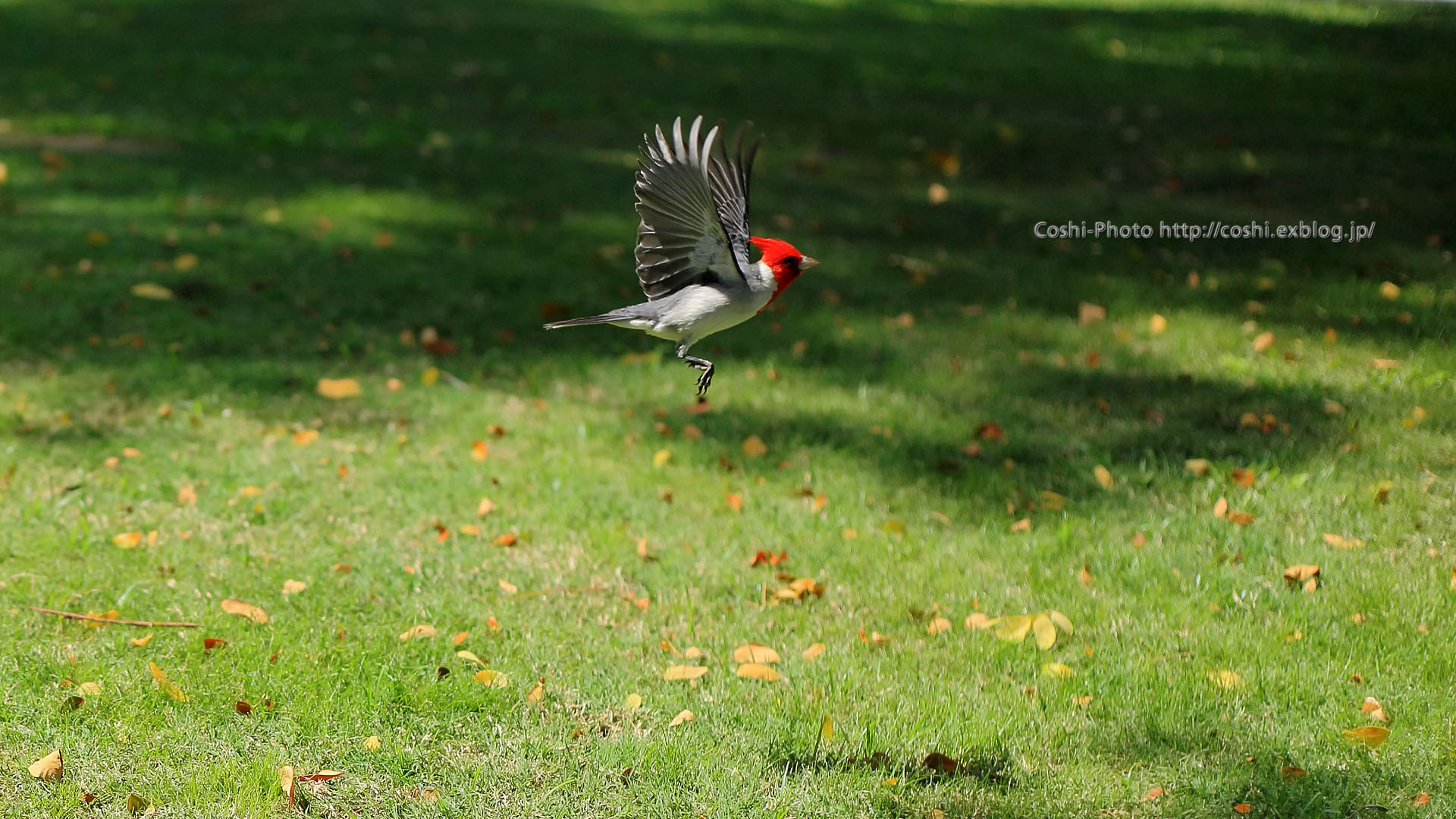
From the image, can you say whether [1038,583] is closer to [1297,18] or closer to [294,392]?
[294,392]

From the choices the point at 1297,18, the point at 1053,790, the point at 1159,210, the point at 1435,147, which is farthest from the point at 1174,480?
the point at 1297,18

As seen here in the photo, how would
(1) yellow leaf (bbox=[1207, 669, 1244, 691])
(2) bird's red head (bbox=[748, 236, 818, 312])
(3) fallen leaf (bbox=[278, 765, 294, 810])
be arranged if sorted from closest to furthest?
(2) bird's red head (bbox=[748, 236, 818, 312])
(3) fallen leaf (bbox=[278, 765, 294, 810])
(1) yellow leaf (bbox=[1207, 669, 1244, 691])

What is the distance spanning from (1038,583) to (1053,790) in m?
1.09

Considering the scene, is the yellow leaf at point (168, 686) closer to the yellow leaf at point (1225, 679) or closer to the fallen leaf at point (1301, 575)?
the yellow leaf at point (1225, 679)

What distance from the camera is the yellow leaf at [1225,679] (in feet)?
12.4

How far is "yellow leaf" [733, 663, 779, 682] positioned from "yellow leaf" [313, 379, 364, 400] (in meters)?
2.88

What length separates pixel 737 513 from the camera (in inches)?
195

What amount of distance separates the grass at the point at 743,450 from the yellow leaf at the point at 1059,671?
0.10m

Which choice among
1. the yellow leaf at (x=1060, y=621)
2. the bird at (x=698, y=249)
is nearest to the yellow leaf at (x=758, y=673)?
the yellow leaf at (x=1060, y=621)

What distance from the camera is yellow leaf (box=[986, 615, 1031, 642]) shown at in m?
4.02

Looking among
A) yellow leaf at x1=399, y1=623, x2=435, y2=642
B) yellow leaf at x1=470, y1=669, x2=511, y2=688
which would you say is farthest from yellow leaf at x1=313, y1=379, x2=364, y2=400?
yellow leaf at x1=470, y1=669, x2=511, y2=688

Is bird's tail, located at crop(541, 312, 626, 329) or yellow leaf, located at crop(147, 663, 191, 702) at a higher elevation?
bird's tail, located at crop(541, 312, 626, 329)

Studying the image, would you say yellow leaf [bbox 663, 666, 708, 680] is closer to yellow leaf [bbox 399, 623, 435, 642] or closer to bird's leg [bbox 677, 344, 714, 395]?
yellow leaf [bbox 399, 623, 435, 642]

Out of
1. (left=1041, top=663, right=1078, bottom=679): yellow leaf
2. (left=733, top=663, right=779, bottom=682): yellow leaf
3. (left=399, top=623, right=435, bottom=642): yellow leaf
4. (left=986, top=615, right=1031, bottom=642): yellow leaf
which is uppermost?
(left=986, top=615, right=1031, bottom=642): yellow leaf
